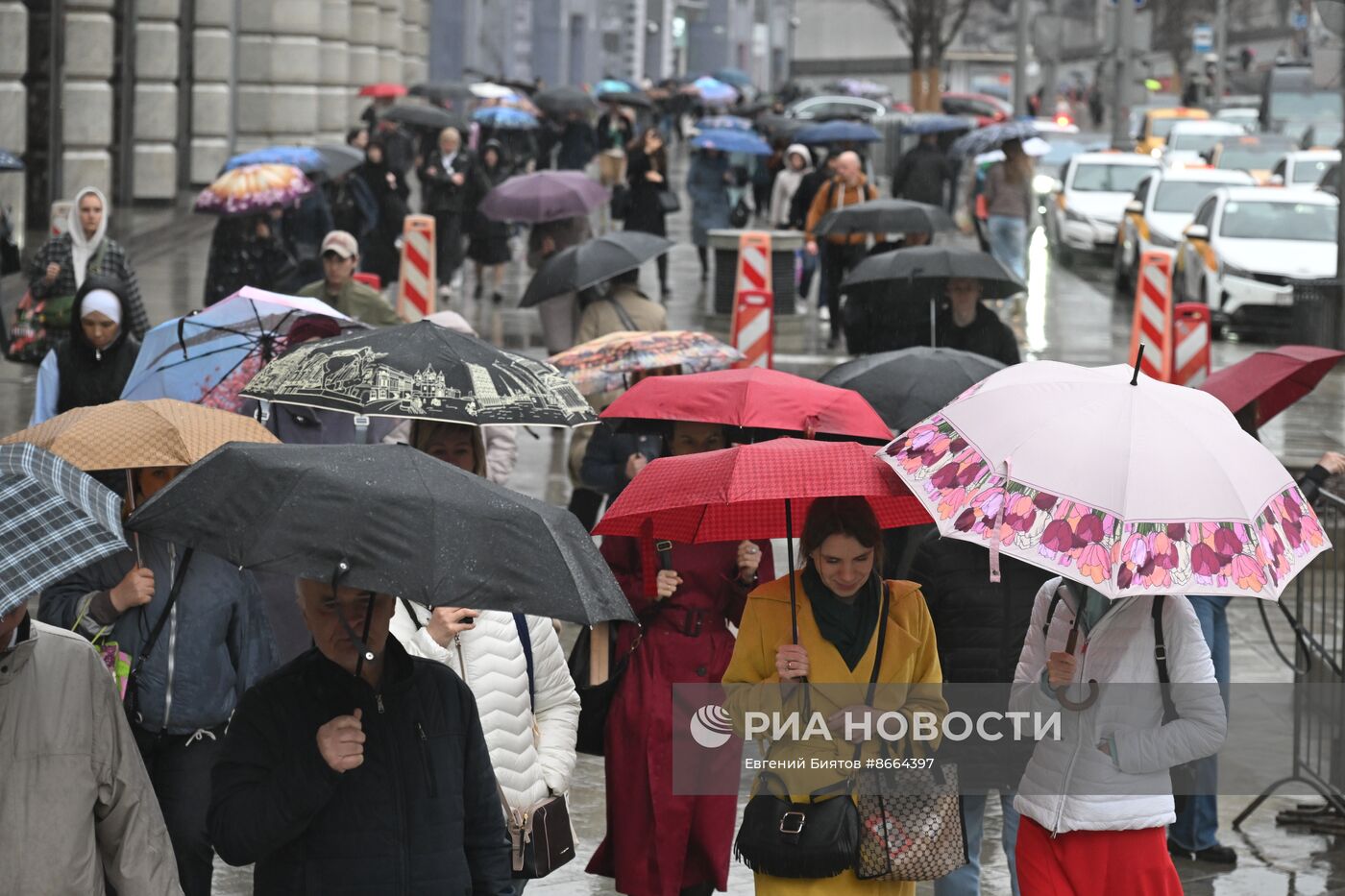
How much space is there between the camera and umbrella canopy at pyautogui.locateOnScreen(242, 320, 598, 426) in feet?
20.5

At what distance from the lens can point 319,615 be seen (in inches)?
167

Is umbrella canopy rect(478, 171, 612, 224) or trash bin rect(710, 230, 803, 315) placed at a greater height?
umbrella canopy rect(478, 171, 612, 224)

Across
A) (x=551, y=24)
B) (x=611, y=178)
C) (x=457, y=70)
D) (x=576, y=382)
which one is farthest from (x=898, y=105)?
(x=576, y=382)

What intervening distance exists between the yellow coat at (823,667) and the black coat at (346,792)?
1209 mm

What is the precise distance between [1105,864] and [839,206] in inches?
565

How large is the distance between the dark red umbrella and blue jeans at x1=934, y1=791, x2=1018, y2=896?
1.14 metres

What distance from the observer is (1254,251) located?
23766mm

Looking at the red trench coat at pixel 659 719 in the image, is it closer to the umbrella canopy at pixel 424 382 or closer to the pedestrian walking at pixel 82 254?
the umbrella canopy at pixel 424 382

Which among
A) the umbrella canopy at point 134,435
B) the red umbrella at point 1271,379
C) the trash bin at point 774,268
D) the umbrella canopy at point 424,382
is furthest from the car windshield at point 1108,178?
the umbrella canopy at point 134,435

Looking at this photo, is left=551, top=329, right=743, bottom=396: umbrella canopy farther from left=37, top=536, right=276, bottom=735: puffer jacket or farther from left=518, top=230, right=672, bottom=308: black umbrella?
left=37, top=536, right=276, bottom=735: puffer jacket

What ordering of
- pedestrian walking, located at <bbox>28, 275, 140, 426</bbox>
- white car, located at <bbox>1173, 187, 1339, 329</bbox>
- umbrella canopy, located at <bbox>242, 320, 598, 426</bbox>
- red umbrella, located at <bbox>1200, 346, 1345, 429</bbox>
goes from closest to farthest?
umbrella canopy, located at <bbox>242, 320, 598, 426</bbox> < red umbrella, located at <bbox>1200, 346, 1345, 429</bbox> < pedestrian walking, located at <bbox>28, 275, 140, 426</bbox> < white car, located at <bbox>1173, 187, 1339, 329</bbox>

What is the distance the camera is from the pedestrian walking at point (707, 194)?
85.4 ft

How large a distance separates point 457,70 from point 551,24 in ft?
48.1

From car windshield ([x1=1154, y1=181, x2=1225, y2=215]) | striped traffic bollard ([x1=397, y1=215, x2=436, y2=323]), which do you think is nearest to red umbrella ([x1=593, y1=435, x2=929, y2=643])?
striped traffic bollard ([x1=397, y1=215, x2=436, y2=323])
